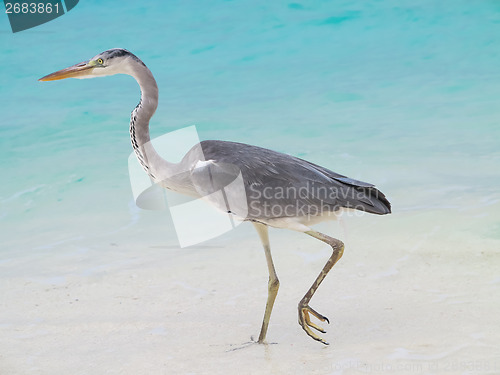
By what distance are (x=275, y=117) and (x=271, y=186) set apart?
6517 millimetres

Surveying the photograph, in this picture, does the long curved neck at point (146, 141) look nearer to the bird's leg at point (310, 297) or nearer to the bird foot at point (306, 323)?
the bird's leg at point (310, 297)

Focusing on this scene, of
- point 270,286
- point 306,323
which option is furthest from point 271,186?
point 306,323

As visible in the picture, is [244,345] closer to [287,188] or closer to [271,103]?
[287,188]

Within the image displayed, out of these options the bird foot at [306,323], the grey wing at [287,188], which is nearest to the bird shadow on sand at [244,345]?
the bird foot at [306,323]

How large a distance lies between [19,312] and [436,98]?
756 cm

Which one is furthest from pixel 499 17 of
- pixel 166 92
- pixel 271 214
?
pixel 271 214

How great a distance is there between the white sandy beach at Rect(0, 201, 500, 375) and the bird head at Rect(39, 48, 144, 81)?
1.52m

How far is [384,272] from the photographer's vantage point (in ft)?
16.3

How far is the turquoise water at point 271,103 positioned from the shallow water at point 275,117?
3 centimetres

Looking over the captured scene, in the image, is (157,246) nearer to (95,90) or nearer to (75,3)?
(95,90)

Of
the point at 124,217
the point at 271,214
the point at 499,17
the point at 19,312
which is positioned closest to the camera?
the point at 271,214

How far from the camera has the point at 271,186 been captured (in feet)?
12.7

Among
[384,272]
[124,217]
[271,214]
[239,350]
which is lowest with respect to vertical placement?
[124,217]

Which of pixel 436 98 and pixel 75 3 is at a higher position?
pixel 75 3
